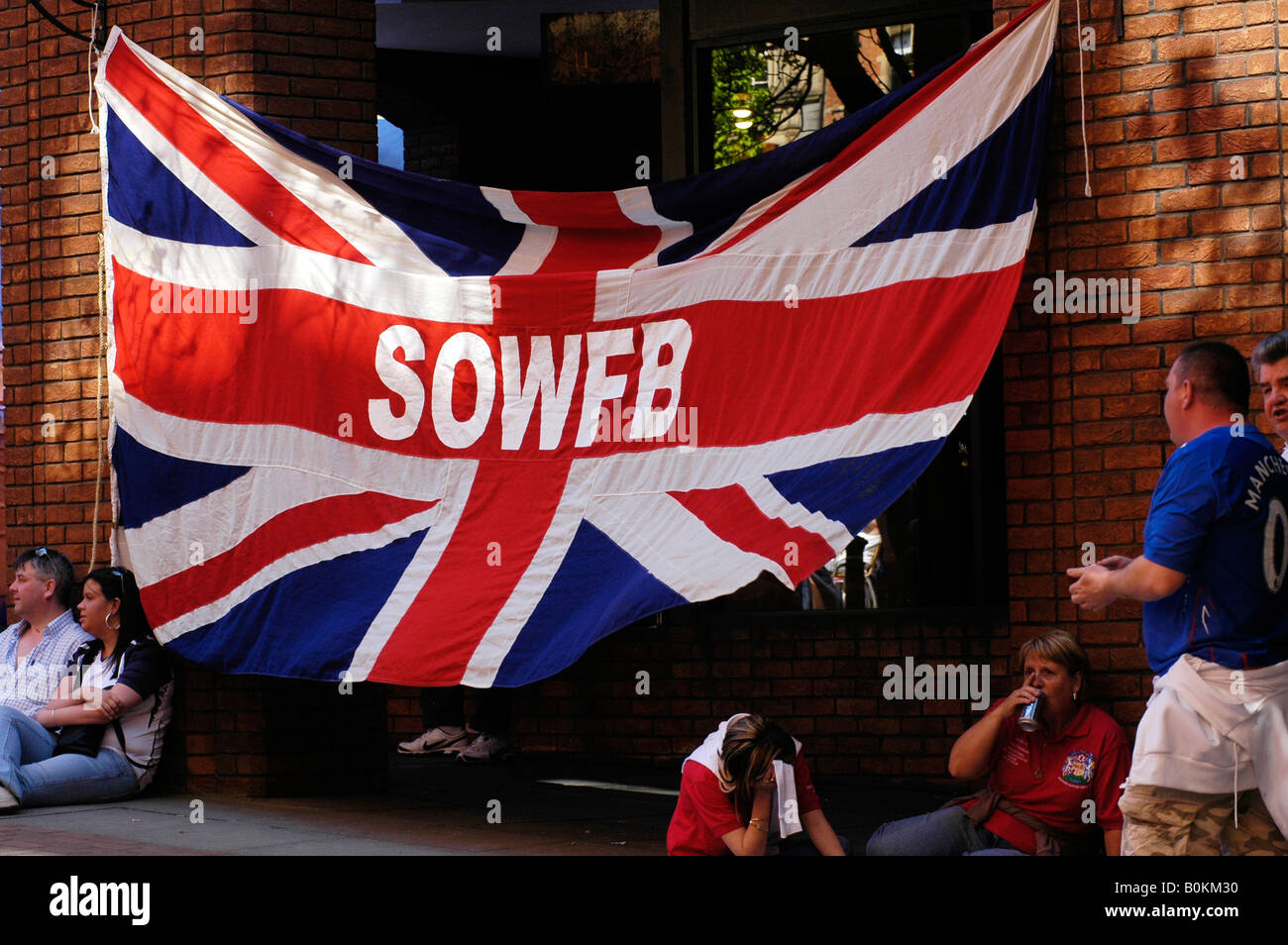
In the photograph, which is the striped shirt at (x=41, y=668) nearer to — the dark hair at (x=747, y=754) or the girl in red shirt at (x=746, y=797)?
the girl in red shirt at (x=746, y=797)

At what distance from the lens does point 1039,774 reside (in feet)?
19.8

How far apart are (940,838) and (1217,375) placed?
6.91 ft

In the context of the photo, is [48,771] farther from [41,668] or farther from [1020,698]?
[1020,698]

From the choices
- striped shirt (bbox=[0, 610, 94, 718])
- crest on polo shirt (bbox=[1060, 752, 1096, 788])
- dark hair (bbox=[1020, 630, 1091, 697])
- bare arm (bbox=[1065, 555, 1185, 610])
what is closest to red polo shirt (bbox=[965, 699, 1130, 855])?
crest on polo shirt (bbox=[1060, 752, 1096, 788])

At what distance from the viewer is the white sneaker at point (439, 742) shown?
1070 cm

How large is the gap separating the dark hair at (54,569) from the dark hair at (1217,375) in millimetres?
5958

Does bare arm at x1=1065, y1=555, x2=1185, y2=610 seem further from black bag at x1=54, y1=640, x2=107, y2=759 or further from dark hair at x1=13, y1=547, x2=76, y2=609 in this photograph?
dark hair at x1=13, y1=547, x2=76, y2=609

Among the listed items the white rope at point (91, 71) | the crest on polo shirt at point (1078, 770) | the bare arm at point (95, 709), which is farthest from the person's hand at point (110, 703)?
the crest on polo shirt at point (1078, 770)

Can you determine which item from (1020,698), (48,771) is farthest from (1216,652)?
(48,771)

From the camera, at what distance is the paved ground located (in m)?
6.97

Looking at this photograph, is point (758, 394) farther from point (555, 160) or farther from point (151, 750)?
point (555, 160)

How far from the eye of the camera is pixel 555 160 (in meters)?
11.5
